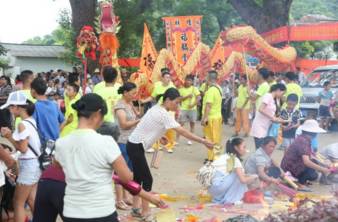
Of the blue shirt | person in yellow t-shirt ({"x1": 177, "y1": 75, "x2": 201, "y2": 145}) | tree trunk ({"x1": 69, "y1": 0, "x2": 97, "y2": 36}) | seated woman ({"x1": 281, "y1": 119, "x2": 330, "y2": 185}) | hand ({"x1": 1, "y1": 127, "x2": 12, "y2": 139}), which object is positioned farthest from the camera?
tree trunk ({"x1": 69, "y1": 0, "x2": 97, "y2": 36})

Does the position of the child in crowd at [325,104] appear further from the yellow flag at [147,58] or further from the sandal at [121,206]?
the sandal at [121,206]

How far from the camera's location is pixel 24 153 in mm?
5062

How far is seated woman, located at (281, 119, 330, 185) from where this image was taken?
25.8 feet

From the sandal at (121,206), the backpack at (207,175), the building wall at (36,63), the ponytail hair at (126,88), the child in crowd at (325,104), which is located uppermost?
the ponytail hair at (126,88)

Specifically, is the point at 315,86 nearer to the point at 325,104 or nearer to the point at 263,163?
the point at 325,104

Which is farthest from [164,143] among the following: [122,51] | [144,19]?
[144,19]

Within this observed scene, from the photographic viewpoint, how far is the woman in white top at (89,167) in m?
3.51

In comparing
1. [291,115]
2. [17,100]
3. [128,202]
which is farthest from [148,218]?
[291,115]

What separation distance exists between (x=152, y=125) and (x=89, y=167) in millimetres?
2495

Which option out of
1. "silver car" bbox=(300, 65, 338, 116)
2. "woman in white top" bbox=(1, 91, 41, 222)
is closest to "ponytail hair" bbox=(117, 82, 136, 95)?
"woman in white top" bbox=(1, 91, 41, 222)

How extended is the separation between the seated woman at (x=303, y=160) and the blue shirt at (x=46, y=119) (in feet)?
12.1

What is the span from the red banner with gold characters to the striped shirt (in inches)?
374

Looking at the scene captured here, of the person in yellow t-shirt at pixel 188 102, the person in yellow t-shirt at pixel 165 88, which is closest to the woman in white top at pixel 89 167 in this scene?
the person in yellow t-shirt at pixel 165 88

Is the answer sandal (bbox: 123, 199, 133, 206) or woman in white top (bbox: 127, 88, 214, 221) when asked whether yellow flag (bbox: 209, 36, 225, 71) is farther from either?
woman in white top (bbox: 127, 88, 214, 221)
